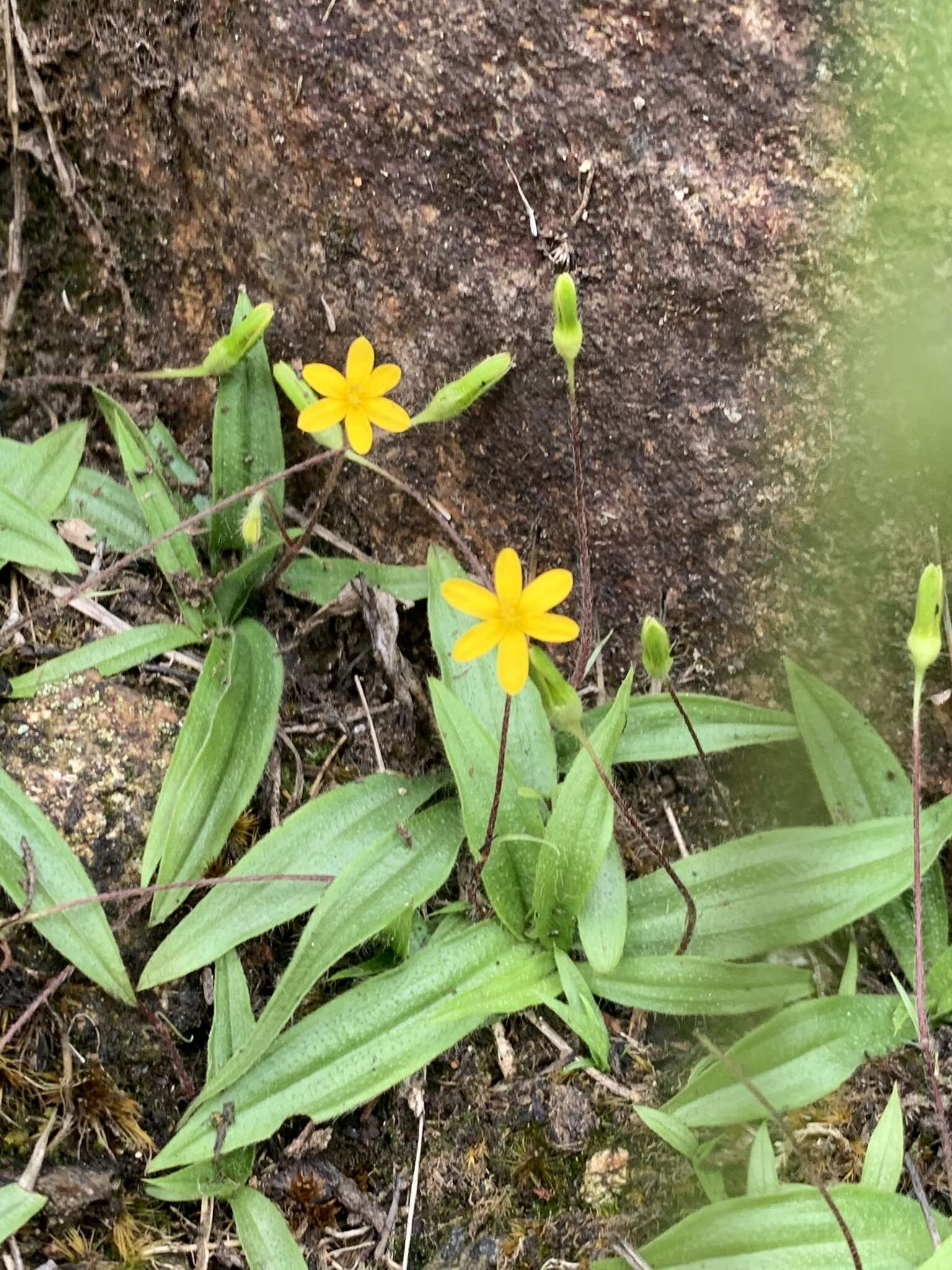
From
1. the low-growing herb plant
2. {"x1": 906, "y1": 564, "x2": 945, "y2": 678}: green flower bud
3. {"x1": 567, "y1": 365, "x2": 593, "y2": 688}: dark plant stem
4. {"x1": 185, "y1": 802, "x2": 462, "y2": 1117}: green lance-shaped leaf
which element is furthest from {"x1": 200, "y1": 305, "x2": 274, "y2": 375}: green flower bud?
{"x1": 906, "y1": 564, "x2": 945, "y2": 678}: green flower bud

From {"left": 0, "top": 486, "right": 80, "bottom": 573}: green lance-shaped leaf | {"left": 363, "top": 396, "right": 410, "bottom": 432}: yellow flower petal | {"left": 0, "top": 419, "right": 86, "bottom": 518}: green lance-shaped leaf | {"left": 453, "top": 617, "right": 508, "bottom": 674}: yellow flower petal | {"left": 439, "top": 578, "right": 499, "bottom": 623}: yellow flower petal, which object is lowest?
{"left": 453, "top": 617, "right": 508, "bottom": 674}: yellow flower petal

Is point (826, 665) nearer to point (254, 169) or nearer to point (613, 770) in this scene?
point (613, 770)

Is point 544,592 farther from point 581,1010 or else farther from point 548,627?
point 581,1010

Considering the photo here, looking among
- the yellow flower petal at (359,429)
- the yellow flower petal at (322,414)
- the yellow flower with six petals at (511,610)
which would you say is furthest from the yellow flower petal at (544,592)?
the yellow flower petal at (322,414)

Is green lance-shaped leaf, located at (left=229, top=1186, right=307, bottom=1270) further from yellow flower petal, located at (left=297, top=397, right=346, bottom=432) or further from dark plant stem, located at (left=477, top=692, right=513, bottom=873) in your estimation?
yellow flower petal, located at (left=297, top=397, right=346, bottom=432)

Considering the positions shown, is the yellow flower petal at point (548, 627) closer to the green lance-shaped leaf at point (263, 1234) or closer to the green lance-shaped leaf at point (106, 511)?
the green lance-shaped leaf at point (106, 511)

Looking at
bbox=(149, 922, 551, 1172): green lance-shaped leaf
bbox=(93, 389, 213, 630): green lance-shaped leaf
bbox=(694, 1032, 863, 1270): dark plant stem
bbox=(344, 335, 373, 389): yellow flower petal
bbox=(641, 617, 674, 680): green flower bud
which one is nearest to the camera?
bbox=(694, 1032, 863, 1270): dark plant stem
